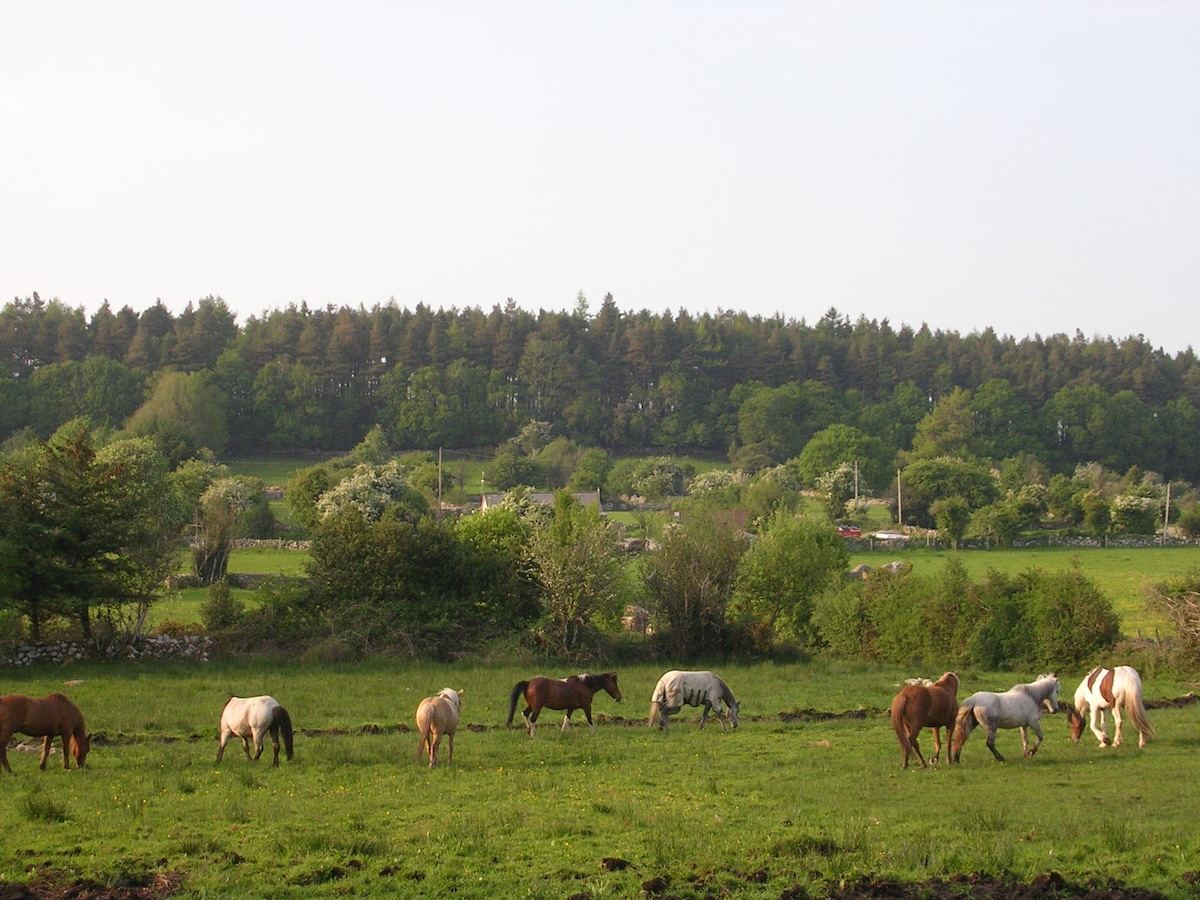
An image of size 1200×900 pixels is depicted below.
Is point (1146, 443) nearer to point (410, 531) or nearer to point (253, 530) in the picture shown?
point (253, 530)

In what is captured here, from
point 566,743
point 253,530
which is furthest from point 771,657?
point 253,530

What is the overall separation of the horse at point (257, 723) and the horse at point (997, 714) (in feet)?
35.3

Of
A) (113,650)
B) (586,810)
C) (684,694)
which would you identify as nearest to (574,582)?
(113,650)

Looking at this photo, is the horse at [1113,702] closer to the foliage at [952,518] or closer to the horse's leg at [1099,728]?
the horse's leg at [1099,728]

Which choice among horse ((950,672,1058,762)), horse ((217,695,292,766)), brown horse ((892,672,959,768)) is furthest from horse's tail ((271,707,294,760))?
horse ((950,672,1058,762))

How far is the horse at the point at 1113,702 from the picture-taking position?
19.8 meters

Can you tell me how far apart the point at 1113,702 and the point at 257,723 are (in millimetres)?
14976

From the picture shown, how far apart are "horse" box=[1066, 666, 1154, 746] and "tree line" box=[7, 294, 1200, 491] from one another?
88201 mm

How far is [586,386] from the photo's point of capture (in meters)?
137

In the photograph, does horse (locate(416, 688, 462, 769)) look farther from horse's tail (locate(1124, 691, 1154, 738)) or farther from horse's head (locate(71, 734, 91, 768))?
horse's tail (locate(1124, 691, 1154, 738))

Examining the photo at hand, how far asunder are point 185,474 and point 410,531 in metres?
41.5

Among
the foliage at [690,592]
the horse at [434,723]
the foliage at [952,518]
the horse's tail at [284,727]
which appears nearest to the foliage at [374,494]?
the foliage at [690,592]

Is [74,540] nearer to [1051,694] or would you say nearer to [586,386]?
[1051,694]

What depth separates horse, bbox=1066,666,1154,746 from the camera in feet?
65.0
